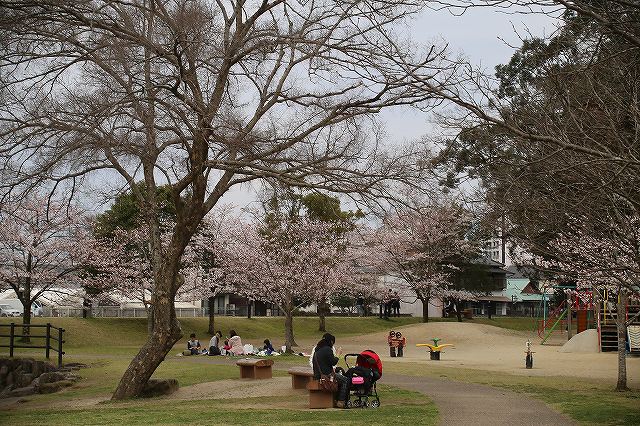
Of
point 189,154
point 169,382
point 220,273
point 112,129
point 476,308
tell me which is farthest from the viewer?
point 476,308

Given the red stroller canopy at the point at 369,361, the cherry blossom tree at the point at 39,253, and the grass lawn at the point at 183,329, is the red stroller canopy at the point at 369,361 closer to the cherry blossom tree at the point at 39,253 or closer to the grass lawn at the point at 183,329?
the grass lawn at the point at 183,329

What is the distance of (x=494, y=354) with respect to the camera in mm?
35094

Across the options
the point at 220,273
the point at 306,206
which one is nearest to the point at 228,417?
the point at 220,273

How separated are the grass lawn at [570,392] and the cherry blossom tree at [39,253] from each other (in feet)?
67.5

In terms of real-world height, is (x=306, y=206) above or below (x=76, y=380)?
above

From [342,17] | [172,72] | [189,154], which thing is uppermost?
[342,17]

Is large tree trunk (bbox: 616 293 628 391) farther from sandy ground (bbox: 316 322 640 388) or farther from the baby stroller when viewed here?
the baby stroller

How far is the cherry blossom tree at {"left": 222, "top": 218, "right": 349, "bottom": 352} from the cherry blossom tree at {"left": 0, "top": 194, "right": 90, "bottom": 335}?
7893 mm

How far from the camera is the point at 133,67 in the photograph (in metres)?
15.1

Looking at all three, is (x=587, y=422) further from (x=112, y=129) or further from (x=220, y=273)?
(x=220, y=273)

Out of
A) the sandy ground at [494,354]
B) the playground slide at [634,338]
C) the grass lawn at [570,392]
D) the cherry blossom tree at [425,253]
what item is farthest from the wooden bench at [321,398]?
the cherry blossom tree at [425,253]

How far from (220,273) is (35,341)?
1142 cm

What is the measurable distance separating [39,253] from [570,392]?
3035 centimetres

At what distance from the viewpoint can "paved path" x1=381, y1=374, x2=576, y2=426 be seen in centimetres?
1255
